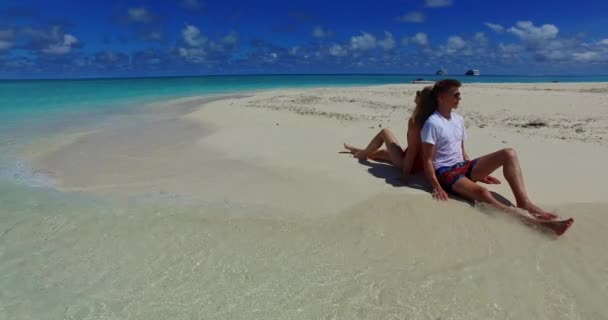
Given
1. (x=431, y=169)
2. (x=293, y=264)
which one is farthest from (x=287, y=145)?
(x=293, y=264)

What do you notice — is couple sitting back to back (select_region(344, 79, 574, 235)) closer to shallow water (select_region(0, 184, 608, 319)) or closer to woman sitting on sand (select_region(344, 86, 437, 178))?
woman sitting on sand (select_region(344, 86, 437, 178))

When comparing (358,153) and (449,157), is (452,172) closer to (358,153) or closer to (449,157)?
(449,157)

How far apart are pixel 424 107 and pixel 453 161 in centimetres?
72

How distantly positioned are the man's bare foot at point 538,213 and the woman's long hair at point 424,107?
1.42 m

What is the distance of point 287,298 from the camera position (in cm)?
266

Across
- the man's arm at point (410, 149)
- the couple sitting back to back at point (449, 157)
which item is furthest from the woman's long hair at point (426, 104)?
the man's arm at point (410, 149)

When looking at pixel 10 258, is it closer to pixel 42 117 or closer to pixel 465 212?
pixel 465 212

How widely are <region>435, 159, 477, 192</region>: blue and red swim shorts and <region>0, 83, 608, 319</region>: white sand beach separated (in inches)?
12.6

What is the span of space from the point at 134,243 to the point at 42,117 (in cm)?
1264

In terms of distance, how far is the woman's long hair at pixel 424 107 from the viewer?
182 inches

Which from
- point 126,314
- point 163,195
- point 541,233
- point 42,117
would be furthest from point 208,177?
point 42,117

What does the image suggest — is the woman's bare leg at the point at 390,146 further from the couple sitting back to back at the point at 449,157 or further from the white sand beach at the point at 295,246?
the couple sitting back to back at the point at 449,157

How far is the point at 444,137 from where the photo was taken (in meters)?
4.45

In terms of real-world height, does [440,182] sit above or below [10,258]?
above
